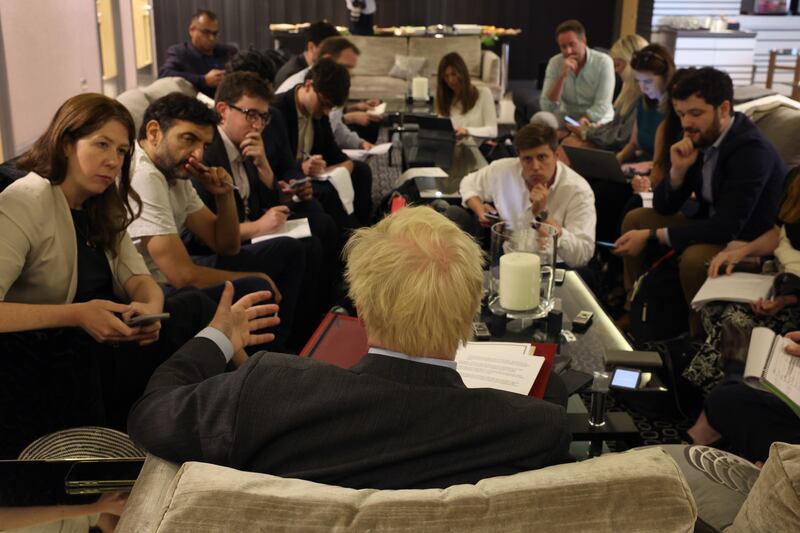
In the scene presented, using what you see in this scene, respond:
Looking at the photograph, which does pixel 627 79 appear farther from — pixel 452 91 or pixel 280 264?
pixel 280 264

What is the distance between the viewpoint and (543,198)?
314cm

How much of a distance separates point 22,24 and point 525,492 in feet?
16.9

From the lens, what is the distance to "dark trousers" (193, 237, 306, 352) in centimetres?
305

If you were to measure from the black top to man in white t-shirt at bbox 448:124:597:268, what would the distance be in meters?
1.42

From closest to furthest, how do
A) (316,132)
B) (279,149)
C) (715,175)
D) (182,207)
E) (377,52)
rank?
(182,207)
(715,175)
(279,149)
(316,132)
(377,52)

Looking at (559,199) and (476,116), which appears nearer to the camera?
(559,199)

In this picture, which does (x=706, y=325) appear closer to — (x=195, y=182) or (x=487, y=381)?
(x=487, y=381)

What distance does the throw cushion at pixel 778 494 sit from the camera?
1027 millimetres

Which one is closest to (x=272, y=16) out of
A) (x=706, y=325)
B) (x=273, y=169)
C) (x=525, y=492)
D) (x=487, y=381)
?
(x=273, y=169)

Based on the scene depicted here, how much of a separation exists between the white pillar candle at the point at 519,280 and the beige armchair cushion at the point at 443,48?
637cm

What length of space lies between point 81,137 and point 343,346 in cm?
97

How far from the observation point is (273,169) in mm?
3885

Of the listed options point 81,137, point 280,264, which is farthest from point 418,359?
point 280,264

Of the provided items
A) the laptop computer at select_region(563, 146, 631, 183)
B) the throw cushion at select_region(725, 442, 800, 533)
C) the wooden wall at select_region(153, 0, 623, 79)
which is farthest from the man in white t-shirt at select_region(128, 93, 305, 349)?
the wooden wall at select_region(153, 0, 623, 79)
